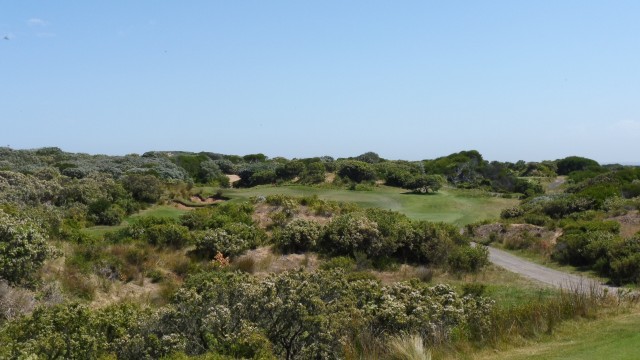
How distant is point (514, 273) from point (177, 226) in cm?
1188

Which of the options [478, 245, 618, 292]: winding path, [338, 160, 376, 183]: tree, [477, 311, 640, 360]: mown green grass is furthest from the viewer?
[338, 160, 376, 183]: tree

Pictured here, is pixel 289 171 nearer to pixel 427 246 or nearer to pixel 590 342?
pixel 427 246

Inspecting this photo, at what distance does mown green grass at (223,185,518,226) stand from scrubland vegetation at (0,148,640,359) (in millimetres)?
256

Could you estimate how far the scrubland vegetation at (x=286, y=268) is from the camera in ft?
28.7

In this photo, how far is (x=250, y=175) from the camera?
2051 inches

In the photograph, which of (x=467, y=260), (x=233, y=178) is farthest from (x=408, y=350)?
(x=233, y=178)

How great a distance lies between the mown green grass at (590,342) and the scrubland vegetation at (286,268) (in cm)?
35

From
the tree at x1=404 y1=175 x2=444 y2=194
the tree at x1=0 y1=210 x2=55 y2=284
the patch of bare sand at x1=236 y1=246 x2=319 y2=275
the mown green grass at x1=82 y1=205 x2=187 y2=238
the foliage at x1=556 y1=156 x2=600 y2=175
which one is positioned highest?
the foliage at x1=556 y1=156 x2=600 y2=175

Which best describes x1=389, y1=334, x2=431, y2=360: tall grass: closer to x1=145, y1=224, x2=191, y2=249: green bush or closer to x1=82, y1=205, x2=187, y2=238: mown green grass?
x1=145, y1=224, x2=191, y2=249: green bush

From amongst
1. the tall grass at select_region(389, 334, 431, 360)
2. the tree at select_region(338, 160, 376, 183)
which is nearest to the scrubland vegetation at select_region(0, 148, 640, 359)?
the tall grass at select_region(389, 334, 431, 360)

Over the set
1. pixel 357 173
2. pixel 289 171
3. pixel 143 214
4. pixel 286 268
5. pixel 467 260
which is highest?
pixel 357 173

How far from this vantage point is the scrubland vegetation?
28.7 ft

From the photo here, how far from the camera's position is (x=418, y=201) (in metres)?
39.8

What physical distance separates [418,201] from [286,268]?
2166cm
